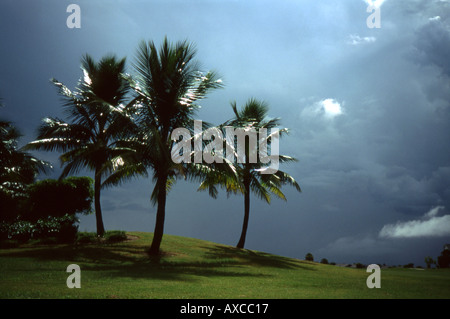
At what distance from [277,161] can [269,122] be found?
3.11 metres

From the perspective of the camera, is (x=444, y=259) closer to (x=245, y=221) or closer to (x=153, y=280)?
(x=245, y=221)

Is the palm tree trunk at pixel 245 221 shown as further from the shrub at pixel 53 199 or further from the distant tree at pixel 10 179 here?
the distant tree at pixel 10 179

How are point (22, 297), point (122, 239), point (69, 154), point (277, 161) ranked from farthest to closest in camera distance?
1. point (277, 161)
2. point (69, 154)
3. point (122, 239)
4. point (22, 297)

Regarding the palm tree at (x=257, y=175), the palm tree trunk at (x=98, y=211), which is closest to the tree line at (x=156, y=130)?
the palm tree trunk at (x=98, y=211)

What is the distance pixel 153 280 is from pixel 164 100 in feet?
31.6

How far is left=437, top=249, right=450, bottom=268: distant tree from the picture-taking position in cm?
2387

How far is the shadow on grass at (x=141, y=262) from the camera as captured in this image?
38.0ft

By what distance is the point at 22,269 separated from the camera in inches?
458

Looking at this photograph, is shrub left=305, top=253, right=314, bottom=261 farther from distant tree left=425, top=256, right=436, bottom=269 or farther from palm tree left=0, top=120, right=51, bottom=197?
palm tree left=0, top=120, right=51, bottom=197

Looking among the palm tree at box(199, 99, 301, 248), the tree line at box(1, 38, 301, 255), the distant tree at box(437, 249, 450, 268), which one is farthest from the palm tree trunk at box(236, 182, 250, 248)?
the distant tree at box(437, 249, 450, 268)

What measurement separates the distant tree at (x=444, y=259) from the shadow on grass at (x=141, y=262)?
50.5ft

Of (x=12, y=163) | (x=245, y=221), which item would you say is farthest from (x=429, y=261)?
(x=12, y=163)
